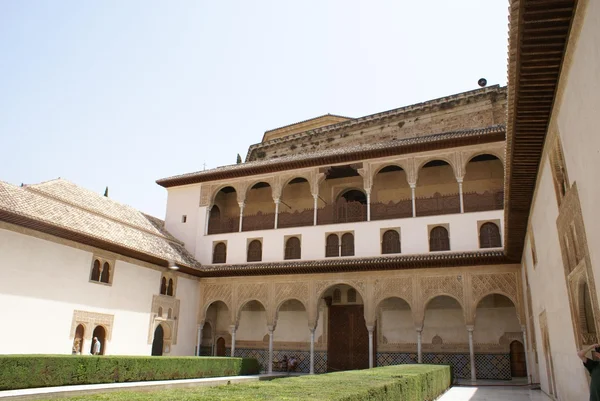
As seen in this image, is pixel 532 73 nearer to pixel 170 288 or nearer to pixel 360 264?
pixel 360 264

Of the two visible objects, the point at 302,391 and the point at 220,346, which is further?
the point at 220,346

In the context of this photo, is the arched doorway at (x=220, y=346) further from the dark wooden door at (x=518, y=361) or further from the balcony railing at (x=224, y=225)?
the dark wooden door at (x=518, y=361)

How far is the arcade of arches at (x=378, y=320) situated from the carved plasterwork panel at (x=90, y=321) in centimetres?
488

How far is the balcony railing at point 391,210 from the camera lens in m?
18.1

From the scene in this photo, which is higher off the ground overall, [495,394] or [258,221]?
[258,221]

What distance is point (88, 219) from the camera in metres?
16.2

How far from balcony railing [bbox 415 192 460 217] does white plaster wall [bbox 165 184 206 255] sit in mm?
9215

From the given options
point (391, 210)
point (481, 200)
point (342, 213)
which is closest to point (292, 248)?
point (342, 213)

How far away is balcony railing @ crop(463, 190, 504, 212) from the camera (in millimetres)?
16750

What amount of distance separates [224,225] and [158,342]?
540 centimetres

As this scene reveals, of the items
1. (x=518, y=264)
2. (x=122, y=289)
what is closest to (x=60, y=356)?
(x=122, y=289)

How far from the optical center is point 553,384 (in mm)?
9703

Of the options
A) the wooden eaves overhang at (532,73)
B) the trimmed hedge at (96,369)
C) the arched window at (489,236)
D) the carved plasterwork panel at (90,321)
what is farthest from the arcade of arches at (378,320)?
the wooden eaves overhang at (532,73)

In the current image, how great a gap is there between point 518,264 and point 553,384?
6515 mm
